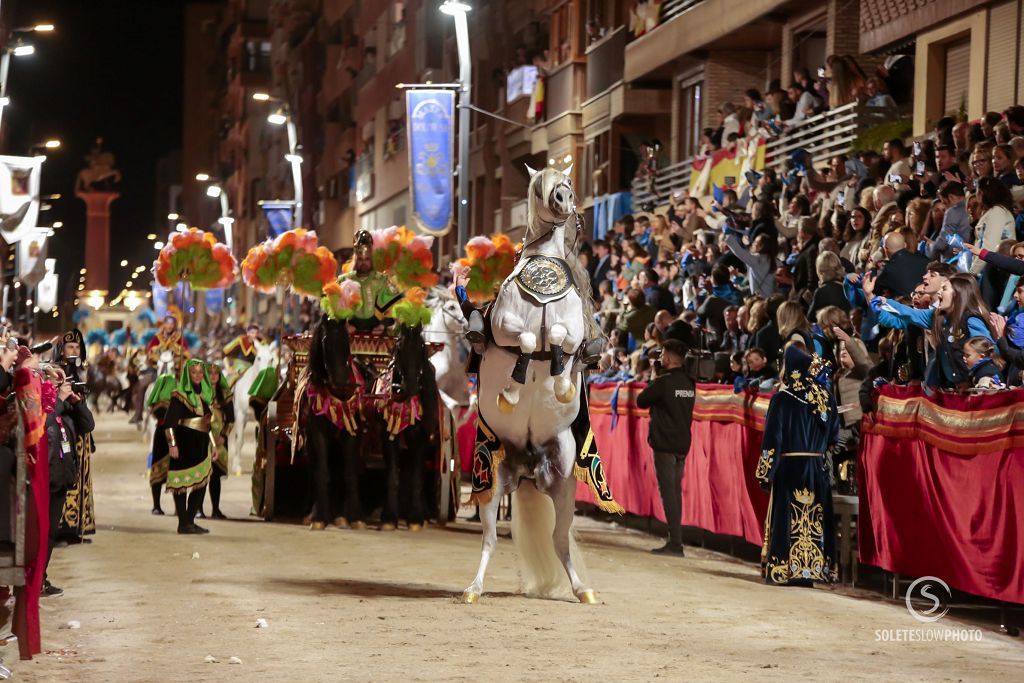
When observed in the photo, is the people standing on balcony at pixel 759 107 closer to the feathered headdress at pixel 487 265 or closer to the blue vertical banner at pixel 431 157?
the blue vertical banner at pixel 431 157

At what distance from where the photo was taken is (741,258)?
19.8m

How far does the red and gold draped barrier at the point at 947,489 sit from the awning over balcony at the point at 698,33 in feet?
53.3

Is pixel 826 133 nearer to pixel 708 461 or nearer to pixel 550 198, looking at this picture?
pixel 708 461

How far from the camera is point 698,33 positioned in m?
31.2

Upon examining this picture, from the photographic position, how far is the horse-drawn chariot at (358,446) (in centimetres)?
1802

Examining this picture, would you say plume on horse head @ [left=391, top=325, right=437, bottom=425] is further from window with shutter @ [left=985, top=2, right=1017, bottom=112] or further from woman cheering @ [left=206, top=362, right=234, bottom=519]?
window with shutter @ [left=985, top=2, right=1017, bottom=112]

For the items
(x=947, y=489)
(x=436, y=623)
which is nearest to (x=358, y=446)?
(x=436, y=623)

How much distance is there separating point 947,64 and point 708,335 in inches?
232

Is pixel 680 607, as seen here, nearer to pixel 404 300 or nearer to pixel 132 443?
pixel 404 300

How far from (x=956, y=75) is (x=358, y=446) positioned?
9977 mm

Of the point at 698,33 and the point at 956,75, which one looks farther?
the point at 698,33

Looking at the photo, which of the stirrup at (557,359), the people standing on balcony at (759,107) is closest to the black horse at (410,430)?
the stirrup at (557,359)

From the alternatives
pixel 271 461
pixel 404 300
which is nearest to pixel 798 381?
pixel 404 300

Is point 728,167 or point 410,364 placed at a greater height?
point 728,167
